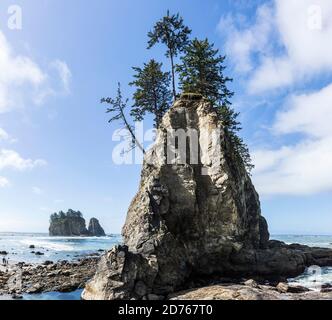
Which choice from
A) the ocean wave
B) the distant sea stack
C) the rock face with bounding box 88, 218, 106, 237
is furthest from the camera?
the rock face with bounding box 88, 218, 106, 237

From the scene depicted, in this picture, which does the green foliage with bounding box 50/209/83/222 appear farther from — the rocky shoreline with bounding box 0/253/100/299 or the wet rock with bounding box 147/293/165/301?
the wet rock with bounding box 147/293/165/301

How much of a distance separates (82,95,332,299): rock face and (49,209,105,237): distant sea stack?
139872 millimetres

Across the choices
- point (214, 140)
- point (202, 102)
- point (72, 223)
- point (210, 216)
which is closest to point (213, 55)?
point (202, 102)

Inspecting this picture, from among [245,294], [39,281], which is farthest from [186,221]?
[39,281]

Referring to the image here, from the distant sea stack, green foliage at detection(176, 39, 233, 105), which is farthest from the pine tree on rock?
the distant sea stack

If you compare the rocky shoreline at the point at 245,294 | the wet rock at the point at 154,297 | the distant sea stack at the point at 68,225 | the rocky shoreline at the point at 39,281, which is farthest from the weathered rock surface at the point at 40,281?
the distant sea stack at the point at 68,225

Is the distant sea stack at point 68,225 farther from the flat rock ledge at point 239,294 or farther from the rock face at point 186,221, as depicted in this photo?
the flat rock ledge at point 239,294

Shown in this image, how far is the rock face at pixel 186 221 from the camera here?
24.7 m

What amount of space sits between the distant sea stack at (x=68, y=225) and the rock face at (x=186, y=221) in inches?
5507

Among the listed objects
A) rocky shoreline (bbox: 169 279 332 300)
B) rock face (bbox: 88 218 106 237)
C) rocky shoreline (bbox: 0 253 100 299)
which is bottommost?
rocky shoreline (bbox: 0 253 100 299)

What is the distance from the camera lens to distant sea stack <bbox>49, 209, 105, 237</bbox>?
540 ft

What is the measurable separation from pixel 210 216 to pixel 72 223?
144288 millimetres
